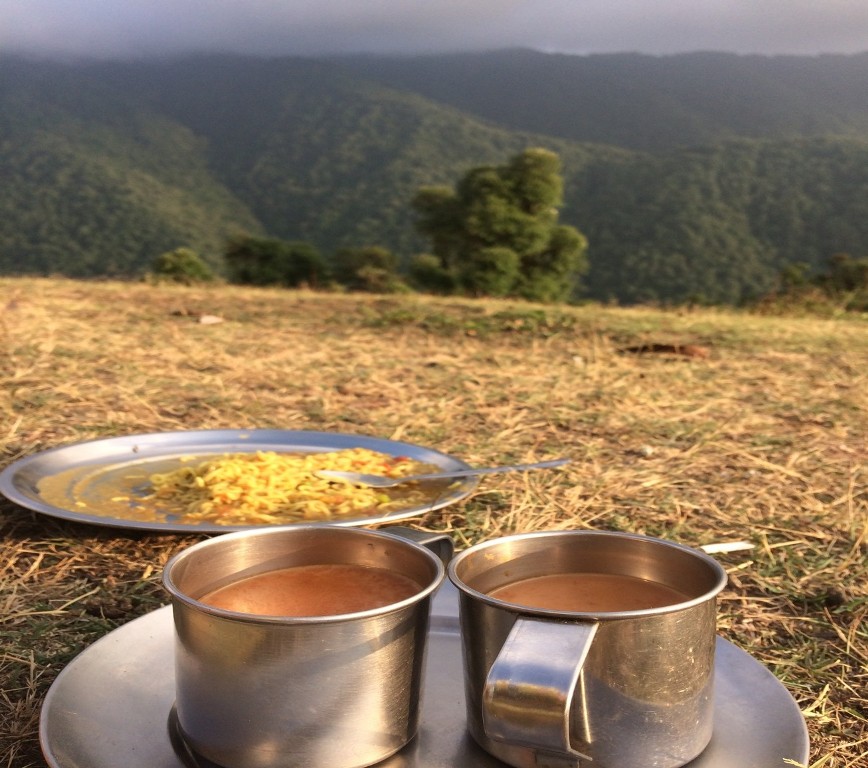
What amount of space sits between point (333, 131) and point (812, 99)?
49437mm

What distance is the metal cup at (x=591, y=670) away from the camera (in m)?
0.68

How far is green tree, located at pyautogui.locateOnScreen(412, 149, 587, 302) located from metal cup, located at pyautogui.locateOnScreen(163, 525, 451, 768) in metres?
37.2

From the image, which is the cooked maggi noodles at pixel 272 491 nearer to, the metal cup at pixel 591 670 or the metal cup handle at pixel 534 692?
the metal cup at pixel 591 670

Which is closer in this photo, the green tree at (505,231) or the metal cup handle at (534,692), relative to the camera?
the metal cup handle at (534,692)

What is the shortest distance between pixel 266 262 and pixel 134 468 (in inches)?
1359

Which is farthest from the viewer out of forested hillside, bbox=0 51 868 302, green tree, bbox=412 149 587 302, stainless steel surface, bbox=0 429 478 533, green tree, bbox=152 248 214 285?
forested hillside, bbox=0 51 868 302

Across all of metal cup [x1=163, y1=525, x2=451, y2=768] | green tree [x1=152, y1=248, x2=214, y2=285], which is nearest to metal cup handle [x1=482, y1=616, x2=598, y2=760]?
metal cup [x1=163, y1=525, x2=451, y2=768]

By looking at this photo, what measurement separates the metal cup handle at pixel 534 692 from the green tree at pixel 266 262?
112ft

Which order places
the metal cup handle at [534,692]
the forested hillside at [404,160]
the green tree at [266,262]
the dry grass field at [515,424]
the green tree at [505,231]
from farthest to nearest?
the forested hillside at [404,160] → the green tree at [505,231] → the green tree at [266,262] → the dry grass field at [515,424] → the metal cup handle at [534,692]

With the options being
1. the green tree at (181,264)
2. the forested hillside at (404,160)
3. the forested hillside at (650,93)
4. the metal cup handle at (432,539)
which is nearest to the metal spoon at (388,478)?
the metal cup handle at (432,539)

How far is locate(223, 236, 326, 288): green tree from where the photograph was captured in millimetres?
34906

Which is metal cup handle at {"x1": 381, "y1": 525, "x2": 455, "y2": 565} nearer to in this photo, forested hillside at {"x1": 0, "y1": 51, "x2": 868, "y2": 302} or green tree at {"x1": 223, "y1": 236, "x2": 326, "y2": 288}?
forested hillside at {"x1": 0, "y1": 51, "x2": 868, "y2": 302}

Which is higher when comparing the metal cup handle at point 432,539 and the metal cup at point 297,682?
the metal cup at point 297,682

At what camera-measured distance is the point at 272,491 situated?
181 cm
